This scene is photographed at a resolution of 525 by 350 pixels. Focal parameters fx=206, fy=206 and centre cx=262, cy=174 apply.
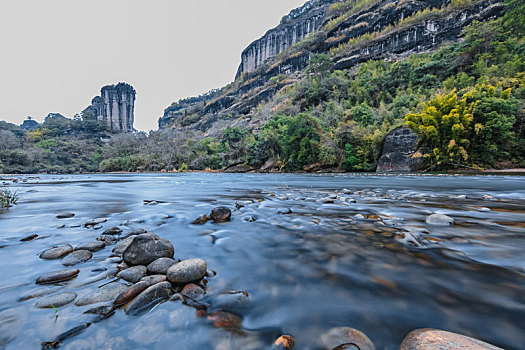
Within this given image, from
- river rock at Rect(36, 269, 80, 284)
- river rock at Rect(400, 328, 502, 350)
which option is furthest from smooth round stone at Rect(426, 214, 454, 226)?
river rock at Rect(36, 269, 80, 284)

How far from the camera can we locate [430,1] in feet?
157

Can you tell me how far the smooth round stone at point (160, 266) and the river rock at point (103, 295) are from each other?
9.3 inches

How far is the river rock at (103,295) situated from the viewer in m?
1.35

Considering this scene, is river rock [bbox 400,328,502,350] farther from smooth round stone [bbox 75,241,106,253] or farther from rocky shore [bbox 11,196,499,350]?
smooth round stone [bbox 75,241,106,253]

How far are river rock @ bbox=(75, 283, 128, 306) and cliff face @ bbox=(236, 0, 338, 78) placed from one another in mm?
93416

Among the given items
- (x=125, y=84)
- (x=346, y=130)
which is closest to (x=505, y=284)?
(x=346, y=130)

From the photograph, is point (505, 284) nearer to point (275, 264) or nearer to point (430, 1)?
point (275, 264)

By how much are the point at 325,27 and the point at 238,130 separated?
6253 cm

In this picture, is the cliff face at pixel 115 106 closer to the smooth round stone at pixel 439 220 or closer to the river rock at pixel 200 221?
the river rock at pixel 200 221

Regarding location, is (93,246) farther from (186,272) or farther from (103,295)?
(186,272)

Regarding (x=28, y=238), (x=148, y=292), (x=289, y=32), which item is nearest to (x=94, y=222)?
(x=28, y=238)

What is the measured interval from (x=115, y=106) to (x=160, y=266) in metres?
110

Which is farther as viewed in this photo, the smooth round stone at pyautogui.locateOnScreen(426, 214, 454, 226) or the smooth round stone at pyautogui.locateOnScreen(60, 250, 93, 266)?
the smooth round stone at pyautogui.locateOnScreen(426, 214, 454, 226)

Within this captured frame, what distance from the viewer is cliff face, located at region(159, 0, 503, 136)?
4097 centimetres
